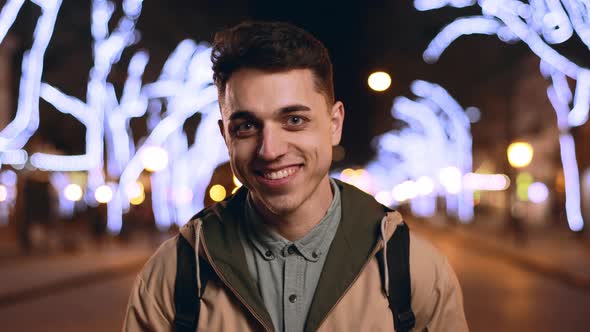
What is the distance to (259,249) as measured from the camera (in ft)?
7.91

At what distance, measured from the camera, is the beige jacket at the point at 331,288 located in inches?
88.8

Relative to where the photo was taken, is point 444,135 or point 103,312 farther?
point 444,135

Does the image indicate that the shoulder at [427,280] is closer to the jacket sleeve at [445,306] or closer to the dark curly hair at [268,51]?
the jacket sleeve at [445,306]

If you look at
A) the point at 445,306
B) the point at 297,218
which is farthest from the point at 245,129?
the point at 445,306

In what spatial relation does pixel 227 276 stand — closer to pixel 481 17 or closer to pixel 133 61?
pixel 481 17

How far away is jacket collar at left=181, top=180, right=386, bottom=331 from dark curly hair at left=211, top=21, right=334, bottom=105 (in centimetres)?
48

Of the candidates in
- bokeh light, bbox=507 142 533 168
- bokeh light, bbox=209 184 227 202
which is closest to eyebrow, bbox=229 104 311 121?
bokeh light, bbox=507 142 533 168

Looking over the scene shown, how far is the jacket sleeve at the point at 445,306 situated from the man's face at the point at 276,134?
0.60 m

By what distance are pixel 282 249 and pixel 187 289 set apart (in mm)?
385

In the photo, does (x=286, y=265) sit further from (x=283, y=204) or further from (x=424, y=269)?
(x=424, y=269)

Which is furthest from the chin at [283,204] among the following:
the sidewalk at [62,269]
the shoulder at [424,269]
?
the sidewalk at [62,269]

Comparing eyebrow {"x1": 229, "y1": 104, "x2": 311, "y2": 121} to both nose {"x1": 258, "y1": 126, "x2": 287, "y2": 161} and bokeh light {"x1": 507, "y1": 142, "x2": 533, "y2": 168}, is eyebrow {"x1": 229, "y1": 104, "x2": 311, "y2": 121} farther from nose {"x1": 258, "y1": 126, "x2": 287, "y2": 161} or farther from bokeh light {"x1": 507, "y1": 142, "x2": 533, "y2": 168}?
bokeh light {"x1": 507, "y1": 142, "x2": 533, "y2": 168}

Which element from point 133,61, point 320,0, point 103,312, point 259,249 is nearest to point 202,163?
point 133,61

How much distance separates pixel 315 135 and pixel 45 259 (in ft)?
59.6
